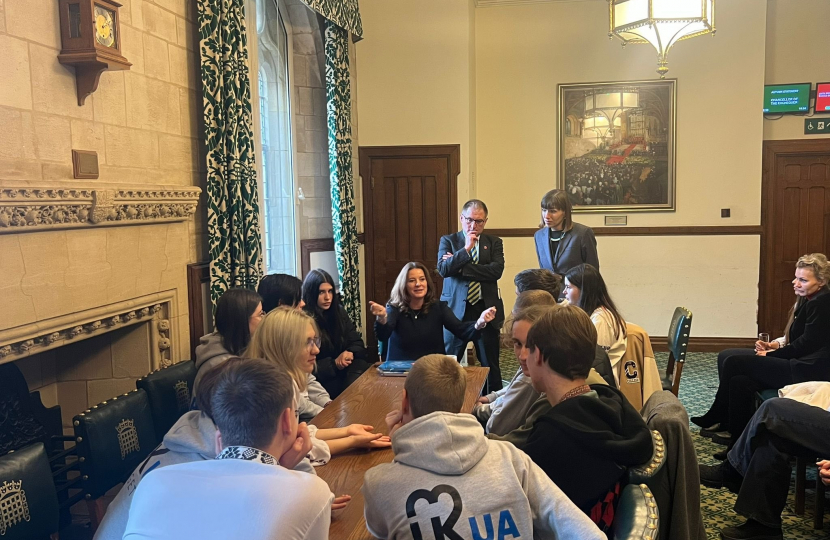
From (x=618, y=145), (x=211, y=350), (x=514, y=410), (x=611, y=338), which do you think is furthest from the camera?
(x=618, y=145)

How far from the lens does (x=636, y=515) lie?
1.68 meters

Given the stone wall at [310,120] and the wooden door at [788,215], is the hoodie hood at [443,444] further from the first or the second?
the wooden door at [788,215]

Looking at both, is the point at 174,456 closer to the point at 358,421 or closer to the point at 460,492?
the point at 460,492

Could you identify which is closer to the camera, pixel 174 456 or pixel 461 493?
pixel 461 493

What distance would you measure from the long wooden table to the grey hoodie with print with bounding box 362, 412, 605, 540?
0.70 feet

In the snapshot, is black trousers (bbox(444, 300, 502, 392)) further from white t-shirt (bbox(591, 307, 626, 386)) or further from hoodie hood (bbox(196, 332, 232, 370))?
hoodie hood (bbox(196, 332, 232, 370))

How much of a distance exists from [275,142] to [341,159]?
23.6 inches

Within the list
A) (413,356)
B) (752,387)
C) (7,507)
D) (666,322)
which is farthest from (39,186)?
(666,322)

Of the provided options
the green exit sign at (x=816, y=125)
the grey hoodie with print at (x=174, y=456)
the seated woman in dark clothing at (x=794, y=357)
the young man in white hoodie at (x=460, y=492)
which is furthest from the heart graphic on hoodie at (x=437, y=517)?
the green exit sign at (x=816, y=125)

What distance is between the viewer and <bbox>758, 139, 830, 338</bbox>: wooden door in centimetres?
721

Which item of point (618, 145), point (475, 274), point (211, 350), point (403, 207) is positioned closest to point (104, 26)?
point (211, 350)

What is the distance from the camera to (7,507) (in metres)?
1.89

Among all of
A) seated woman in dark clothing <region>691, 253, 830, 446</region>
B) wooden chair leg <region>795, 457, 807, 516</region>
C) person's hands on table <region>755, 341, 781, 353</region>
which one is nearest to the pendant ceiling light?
seated woman in dark clothing <region>691, 253, 830, 446</region>

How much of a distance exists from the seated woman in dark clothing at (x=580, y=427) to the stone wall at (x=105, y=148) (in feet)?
5.90
